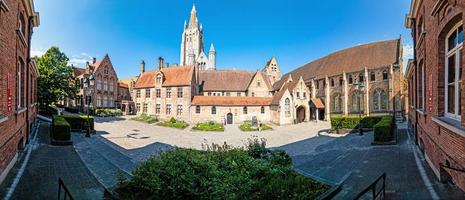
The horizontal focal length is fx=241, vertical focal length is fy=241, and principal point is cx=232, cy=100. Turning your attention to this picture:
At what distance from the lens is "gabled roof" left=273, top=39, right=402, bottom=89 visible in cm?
3659

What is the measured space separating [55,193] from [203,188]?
3.78 metres

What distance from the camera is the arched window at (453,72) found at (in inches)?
205

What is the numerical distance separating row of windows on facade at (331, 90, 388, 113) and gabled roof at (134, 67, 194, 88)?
25.0m

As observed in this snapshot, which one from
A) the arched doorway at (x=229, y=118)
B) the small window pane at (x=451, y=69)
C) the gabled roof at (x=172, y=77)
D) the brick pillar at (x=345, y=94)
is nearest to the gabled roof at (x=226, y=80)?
the gabled roof at (x=172, y=77)

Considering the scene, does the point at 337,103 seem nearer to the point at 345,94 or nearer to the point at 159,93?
the point at 345,94

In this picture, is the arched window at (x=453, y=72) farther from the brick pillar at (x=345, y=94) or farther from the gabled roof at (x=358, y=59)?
the brick pillar at (x=345, y=94)

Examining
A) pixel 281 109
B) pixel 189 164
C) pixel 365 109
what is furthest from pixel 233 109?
pixel 189 164

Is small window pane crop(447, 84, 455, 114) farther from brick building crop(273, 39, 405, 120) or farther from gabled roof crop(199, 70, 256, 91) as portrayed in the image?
gabled roof crop(199, 70, 256, 91)

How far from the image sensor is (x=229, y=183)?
18.0 ft

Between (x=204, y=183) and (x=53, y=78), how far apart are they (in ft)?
99.2

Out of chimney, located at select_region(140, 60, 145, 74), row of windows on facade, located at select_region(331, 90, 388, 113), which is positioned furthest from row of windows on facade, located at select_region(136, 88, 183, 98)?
row of windows on facade, located at select_region(331, 90, 388, 113)

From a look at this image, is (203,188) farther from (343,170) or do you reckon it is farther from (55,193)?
(343,170)

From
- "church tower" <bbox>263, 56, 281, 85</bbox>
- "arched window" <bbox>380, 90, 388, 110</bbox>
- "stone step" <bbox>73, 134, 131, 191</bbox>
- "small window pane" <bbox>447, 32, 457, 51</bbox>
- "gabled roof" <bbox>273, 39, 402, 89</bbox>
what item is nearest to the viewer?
"small window pane" <bbox>447, 32, 457, 51</bbox>

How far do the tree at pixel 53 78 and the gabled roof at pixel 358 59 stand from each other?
39.4 m
